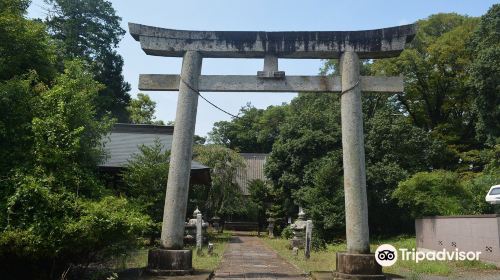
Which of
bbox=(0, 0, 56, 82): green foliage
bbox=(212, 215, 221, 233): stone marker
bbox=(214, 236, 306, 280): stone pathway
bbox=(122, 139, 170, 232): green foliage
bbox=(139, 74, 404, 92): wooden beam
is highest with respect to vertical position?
bbox=(0, 0, 56, 82): green foliage

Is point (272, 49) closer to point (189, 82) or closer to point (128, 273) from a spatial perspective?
point (189, 82)

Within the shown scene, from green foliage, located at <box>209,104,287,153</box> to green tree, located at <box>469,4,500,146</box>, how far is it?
25162 millimetres

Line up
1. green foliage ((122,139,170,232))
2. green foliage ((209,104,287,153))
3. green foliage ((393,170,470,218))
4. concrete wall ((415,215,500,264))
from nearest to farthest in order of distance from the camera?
concrete wall ((415,215,500,264)), green foliage ((122,139,170,232)), green foliage ((393,170,470,218)), green foliage ((209,104,287,153))

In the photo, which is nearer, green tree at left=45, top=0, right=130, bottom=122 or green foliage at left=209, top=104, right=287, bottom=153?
green tree at left=45, top=0, right=130, bottom=122

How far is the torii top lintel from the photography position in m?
9.48

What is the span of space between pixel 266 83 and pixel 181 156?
259cm

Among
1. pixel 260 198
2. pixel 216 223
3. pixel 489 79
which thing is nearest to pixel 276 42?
pixel 489 79

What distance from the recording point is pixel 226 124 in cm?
5212

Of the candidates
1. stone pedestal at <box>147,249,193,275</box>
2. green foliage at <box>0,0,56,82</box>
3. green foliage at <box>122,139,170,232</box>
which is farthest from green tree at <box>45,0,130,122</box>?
stone pedestal at <box>147,249,193,275</box>

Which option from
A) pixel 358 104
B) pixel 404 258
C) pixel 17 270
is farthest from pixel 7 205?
pixel 404 258

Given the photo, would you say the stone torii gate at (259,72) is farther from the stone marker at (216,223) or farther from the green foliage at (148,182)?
the stone marker at (216,223)

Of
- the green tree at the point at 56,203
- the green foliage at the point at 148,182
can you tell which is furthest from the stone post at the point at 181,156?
the green foliage at the point at 148,182

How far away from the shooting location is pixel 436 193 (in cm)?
1784

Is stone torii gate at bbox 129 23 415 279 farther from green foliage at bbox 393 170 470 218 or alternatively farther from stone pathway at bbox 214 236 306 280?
green foliage at bbox 393 170 470 218
